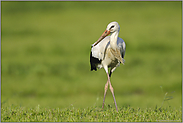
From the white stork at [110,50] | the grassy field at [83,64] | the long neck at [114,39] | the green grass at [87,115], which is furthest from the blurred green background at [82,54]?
the long neck at [114,39]

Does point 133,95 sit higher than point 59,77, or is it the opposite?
point 59,77

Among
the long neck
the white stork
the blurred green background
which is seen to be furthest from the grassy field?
the long neck

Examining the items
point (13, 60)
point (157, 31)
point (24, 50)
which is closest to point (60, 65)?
point (13, 60)

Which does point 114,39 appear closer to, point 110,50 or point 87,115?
point 110,50

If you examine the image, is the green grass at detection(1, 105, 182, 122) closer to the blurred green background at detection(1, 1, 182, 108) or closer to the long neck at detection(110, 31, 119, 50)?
the blurred green background at detection(1, 1, 182, 108)

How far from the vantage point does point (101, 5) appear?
29078 millimetres

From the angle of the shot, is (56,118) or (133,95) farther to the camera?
(133,95)

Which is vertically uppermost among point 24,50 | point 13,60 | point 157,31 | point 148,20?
point 148,20

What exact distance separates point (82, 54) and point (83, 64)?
2.27 meters

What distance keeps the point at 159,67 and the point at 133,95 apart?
326 centimetres

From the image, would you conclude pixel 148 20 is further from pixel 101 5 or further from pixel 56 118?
pixel 56 118

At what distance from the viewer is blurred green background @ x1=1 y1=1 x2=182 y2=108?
10.1 metres

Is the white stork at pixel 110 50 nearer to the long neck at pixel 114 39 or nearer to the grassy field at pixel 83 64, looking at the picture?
the long neck at pixel 114 39

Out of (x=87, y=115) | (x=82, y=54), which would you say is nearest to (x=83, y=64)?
(x=82, y=54)
